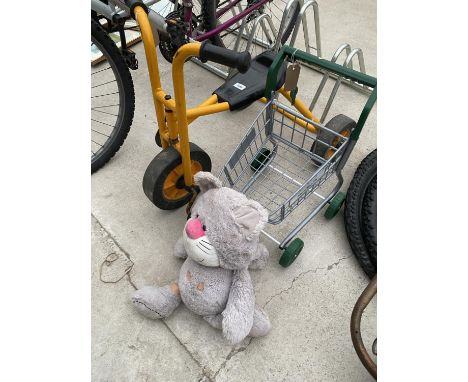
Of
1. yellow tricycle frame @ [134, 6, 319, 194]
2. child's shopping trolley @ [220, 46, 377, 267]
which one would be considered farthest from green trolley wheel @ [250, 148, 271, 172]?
yellow tricycle frame @ [134, 6, 319, 194]

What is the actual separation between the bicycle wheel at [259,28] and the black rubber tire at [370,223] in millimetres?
1125

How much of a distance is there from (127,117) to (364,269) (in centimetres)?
140

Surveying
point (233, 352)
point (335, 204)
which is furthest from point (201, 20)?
point (233, 352)

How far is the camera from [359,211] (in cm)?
169

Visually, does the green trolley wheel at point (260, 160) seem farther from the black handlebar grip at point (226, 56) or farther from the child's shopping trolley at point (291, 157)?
the black handlebar grip at point (226, 56)

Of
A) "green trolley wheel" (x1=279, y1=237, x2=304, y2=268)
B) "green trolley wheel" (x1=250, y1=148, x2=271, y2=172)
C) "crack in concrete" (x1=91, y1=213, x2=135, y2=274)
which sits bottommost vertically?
"crack in concrete" (x1=91, y1=213, x2=135, y2=274)

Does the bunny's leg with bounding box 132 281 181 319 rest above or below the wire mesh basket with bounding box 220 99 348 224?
below

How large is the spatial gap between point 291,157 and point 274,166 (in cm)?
15

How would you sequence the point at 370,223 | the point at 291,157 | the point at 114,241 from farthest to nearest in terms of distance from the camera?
the point at 291,157 → the point at 114,241 → the point at 370,223

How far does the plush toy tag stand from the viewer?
1.41 m

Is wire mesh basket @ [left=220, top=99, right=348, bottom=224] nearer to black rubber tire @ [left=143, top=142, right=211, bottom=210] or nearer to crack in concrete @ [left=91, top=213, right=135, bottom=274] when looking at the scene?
black rubber tire @ [left=143, top=142, right=211, bottom=210]

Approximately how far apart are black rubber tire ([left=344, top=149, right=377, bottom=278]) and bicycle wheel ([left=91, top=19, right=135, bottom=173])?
47.5 inches

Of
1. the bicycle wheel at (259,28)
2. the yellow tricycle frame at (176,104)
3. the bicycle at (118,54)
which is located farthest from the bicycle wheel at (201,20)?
the yellow tricycle frame at (176,104)

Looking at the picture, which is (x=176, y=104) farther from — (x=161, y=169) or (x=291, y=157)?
(x=291, y=157)
